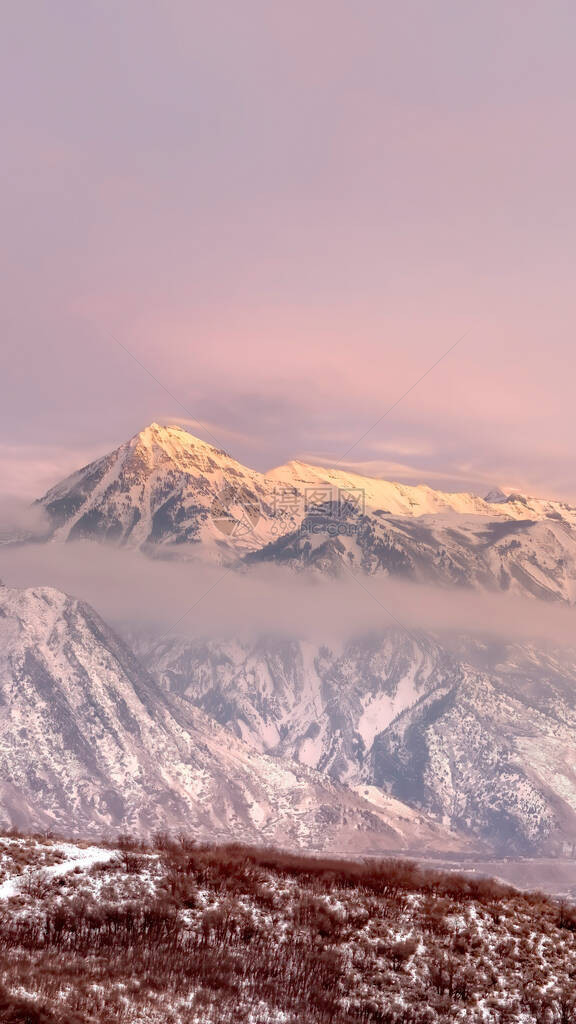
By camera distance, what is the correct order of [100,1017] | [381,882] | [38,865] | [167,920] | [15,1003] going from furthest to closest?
[381,882] → [38,865] → [167,920] → [100,1017] → [15,1003]

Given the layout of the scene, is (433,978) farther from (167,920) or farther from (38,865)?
(38,865)

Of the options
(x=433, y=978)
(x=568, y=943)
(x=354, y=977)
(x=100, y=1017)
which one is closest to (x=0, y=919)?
(x=100, y=1017)

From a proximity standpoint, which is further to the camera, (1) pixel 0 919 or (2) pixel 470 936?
(2) pixel 470 936

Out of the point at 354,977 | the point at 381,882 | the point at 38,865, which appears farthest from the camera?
the point at 381,882

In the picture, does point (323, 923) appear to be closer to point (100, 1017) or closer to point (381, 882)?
point (381, 882)

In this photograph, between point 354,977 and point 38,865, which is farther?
point 38,865

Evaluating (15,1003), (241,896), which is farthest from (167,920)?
(15,1003)
